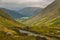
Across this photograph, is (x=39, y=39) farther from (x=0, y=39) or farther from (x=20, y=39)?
(x=0, y=39)

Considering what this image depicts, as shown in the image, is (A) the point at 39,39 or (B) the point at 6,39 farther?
(A) the point at 39,39

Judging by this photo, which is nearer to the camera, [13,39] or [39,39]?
[13,39]

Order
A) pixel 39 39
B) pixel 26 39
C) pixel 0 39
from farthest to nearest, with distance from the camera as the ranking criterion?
pixel 39 39 < pixel 26 39 < pixel 0 39

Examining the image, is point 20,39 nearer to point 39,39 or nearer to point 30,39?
point 30,39

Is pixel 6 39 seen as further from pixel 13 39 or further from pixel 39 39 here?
pixel 39 39

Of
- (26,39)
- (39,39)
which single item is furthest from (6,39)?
(39,39)

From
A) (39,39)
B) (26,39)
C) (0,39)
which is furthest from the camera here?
(39,39)

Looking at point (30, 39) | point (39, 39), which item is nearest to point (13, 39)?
point (30, 39)
